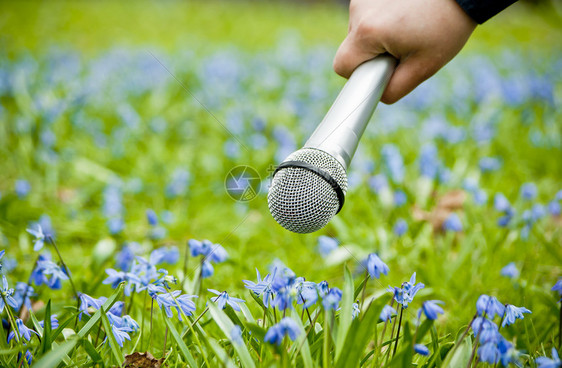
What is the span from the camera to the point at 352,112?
1480 millimetres

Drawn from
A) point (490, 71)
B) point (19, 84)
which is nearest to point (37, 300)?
point (19, 84)

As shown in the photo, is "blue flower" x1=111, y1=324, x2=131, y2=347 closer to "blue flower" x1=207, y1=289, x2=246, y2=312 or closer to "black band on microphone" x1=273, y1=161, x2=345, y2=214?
"blue flower" x1=207, y1=289, x2=246, y2=312

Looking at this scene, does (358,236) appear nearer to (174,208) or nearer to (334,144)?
(174,208)

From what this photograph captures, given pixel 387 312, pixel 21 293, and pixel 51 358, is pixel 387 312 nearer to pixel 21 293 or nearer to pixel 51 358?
pixel 51 358

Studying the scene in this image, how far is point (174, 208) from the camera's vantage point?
10.6ft

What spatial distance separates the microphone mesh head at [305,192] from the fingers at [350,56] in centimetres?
41

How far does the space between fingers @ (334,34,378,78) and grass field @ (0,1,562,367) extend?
2.25ft

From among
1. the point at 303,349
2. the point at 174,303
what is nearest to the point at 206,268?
the point at 174,303

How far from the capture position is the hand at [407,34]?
1458 mm

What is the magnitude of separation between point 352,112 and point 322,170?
0.24 m

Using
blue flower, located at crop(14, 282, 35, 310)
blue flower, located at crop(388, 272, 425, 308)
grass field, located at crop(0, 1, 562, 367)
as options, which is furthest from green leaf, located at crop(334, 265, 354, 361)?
blue flower, located at crop(14, 282, 35, 310)

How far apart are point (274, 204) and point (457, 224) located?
1.51 metres

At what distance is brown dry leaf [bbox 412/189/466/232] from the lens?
2957 millimetres

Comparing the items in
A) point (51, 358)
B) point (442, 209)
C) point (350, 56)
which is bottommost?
point (442, 209)
